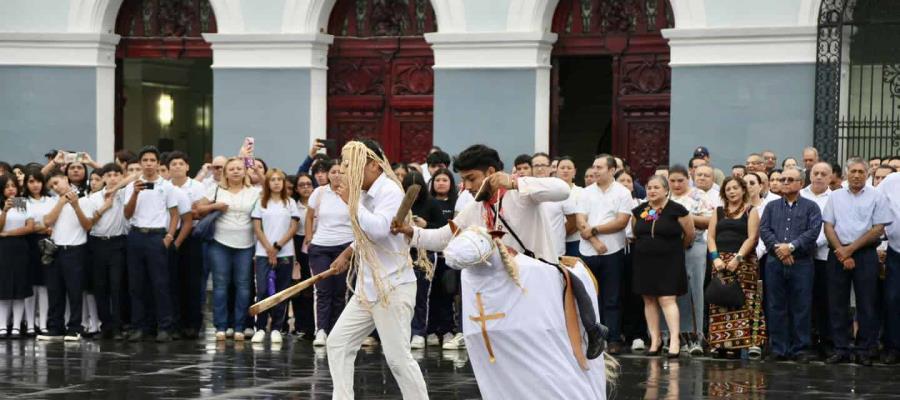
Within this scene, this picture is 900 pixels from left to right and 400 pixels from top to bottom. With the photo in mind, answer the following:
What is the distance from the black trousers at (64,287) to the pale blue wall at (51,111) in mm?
7145

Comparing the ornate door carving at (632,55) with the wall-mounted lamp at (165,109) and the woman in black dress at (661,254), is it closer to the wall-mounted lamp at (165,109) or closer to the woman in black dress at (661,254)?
the woman in black dress at (661,254)

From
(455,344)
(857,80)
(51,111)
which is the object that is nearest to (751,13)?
(857,80)

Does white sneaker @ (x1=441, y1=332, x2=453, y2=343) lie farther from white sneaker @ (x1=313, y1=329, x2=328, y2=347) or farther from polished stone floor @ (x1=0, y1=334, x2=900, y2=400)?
white sneaker @ (x1=313, y1=329, x2=328, y2=347)

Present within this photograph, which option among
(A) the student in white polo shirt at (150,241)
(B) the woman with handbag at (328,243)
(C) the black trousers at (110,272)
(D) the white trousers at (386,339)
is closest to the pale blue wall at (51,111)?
(C) the black trousers at (110,272)

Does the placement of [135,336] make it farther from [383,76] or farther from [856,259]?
[383,76]

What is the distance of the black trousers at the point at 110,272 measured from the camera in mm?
16781

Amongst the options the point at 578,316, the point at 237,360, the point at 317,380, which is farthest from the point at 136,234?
the point at 578,316

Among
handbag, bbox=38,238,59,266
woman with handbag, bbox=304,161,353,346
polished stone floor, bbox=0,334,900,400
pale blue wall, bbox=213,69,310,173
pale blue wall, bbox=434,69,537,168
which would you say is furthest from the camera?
pale blue wall, bbox=213,69,310,173

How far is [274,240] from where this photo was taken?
16.6 m

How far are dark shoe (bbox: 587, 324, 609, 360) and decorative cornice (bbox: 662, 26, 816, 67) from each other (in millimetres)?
11790

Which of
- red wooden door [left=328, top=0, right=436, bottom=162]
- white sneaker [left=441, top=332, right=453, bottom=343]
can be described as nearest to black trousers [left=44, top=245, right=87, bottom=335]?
white sneaker [left=441, top=332, right=453, bottom=343]

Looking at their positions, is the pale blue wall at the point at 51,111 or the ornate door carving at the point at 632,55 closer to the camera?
the ornate door carving at the point at 632,55

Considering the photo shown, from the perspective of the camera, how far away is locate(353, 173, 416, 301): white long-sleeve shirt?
35.8ft

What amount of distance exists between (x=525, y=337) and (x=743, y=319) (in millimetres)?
6691
